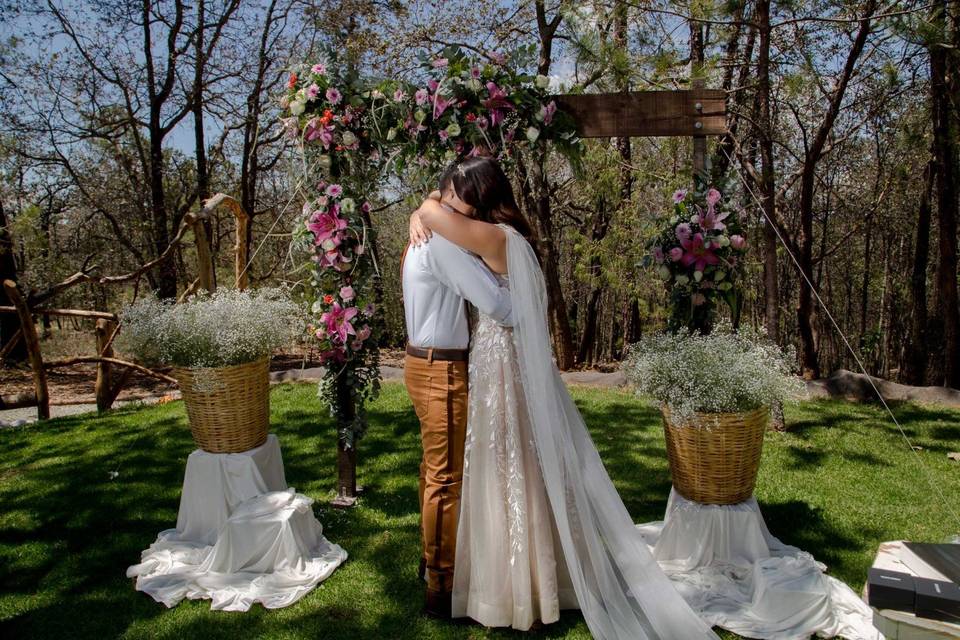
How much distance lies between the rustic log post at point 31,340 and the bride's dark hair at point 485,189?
5.25 meters

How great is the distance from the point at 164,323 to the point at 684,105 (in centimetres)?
265

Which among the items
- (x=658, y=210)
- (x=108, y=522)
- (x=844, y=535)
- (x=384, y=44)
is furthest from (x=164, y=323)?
(x=658, y=210)

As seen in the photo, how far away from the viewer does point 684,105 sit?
3.05 metres

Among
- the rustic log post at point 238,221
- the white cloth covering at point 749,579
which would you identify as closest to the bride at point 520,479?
the white cloth covering at point 749,579

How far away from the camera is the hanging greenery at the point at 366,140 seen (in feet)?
10.1

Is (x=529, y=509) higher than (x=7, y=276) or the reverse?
the reverse

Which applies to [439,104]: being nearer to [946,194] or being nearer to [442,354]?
[442,354]

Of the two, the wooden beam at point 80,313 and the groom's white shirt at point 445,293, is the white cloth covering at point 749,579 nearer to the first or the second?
the groom's white shirt at point 445,293

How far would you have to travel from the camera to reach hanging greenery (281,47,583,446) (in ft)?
10.1

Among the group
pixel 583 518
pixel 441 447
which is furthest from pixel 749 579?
pixel 441 447

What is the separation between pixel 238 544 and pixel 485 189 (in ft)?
6.29

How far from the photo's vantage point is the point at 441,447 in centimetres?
241

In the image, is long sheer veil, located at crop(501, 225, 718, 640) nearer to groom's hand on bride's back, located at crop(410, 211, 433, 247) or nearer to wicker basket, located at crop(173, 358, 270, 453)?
groom's hand on bride's back, located at crop(410, 211, 433, 247)

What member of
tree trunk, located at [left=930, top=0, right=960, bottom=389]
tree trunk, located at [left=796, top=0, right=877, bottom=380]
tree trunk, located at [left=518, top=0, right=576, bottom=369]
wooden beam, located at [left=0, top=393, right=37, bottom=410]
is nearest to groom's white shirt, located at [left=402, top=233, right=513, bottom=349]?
tree trunk, located at [left=796, top=0, right=877, bottom=380]
